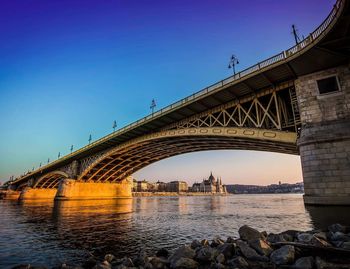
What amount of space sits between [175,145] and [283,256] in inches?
1548

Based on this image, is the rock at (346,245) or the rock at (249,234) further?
the rock at (249,234)

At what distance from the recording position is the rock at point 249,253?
5474mm

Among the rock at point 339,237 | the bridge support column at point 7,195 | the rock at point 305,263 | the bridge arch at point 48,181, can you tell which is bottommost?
the bridge support column at point 7,195

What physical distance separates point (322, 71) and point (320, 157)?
26.5ft

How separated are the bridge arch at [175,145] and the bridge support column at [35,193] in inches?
1154

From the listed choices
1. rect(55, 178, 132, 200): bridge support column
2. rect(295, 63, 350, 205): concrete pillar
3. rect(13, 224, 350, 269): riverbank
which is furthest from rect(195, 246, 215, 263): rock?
rect(55, 178, 132, 200): bridge support column

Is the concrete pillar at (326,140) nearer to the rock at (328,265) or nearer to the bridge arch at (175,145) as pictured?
the bridge arch at (175,145)

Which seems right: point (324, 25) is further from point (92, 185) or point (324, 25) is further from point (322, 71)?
point (92, 185)

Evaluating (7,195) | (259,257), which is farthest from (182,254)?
(7,195)

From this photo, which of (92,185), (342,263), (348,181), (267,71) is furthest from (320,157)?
(92,185)

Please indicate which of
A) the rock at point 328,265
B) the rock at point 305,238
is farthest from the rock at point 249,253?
the rock at point 305,238

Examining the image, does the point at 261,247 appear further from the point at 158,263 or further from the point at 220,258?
the point at 158,263

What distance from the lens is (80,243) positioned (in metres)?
9.20

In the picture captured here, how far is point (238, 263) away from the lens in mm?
5172
